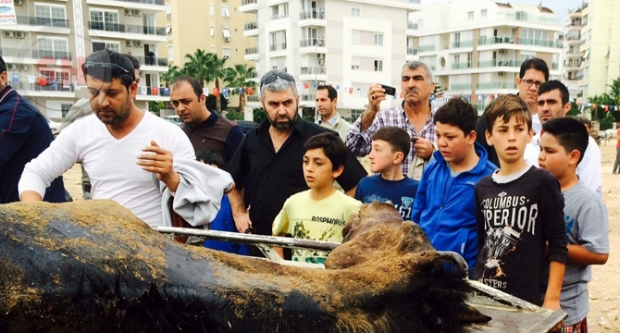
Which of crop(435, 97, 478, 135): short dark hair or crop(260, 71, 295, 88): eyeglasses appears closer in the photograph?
crop(435, 97, 478, 135): short dark hair

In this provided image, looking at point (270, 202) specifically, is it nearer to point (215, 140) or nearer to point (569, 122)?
point (215, 140)

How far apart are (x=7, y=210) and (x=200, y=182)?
64.9 inches

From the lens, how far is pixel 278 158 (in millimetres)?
4121

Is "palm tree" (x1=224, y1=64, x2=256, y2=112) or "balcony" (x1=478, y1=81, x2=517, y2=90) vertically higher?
A: "palm tree" (x1=224, y1=64, x2=256, y2=112)

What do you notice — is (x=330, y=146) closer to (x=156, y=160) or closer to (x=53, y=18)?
(x=156, y=160)

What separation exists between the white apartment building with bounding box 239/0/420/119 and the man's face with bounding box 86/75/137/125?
43.6 meters

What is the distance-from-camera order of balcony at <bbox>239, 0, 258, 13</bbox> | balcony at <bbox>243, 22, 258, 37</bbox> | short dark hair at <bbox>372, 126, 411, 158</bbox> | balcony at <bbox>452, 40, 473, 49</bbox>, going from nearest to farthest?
short dark hair at <bbox>372, 126, 411, 158</bbox>
balcony at <bbox>243, 22, 258, 37</bbox>
balcony at <bbox>239, 0, 258, 13</bbox>
balcony at <bbox>452, 40, 473, 49</bbox>

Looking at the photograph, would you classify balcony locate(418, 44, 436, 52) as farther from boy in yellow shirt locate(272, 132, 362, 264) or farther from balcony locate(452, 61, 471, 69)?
boy in yellow shirt locate(272, 132, 362, 264)

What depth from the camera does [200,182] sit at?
9.05 ft

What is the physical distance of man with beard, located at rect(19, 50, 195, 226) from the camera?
111 inches

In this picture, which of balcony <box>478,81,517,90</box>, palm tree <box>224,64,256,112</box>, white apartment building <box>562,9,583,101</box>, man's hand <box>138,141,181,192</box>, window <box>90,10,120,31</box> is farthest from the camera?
white apartment building <box>562,9,583,101</box>

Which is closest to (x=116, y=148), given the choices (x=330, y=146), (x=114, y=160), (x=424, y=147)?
(x=114, y=160)

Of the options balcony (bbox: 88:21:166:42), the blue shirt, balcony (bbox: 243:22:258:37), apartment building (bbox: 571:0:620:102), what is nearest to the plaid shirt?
the blue shirt

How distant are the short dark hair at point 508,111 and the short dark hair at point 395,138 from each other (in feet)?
2.89
